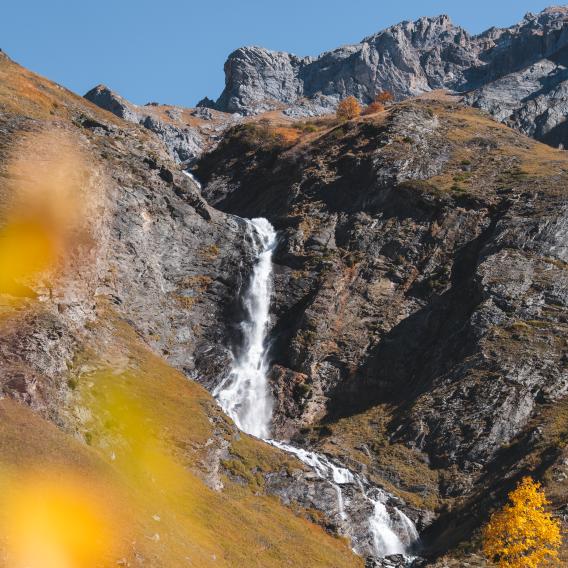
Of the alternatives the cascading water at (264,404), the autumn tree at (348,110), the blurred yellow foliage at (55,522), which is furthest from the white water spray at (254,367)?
the autumn tree at (348,110)

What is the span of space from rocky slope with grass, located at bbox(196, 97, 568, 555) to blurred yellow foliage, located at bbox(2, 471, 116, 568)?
22.1 meters

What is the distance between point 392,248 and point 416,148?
20052 millimetres

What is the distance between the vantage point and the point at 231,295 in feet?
220

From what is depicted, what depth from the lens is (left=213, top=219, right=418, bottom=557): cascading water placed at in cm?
4422

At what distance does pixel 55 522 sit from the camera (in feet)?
85.9

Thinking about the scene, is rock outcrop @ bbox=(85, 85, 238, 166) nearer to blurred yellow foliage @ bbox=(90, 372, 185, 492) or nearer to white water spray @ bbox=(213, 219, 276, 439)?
white water spray @ bbox=(213, 219, 276, 439)

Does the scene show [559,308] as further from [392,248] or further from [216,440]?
[216,440]

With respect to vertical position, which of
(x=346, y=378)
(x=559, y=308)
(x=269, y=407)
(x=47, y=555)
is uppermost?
(x=559, y=308)

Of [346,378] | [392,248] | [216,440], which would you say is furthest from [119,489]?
[392,248]

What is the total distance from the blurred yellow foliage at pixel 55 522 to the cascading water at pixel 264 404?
66.0 ft

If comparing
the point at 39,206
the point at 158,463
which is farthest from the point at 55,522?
the point at 39,206

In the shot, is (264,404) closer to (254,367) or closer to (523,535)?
(254,367)

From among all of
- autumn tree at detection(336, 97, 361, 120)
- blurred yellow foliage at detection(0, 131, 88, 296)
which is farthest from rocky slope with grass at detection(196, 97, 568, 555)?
autumn tree at detection(336, 97, 361, 120)

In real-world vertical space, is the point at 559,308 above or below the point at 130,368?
above
